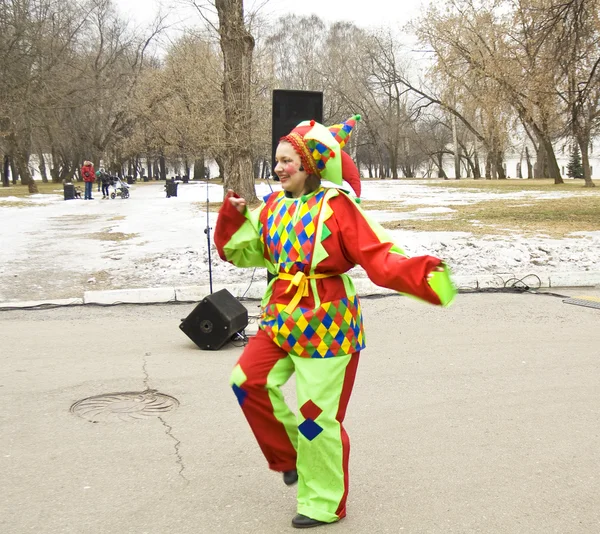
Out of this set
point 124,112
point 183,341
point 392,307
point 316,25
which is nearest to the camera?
point 183,341

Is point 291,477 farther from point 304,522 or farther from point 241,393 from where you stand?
point 241,393

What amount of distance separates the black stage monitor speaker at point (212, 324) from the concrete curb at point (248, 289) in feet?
7.60

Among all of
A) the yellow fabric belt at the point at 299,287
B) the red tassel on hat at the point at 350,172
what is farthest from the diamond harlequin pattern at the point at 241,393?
the red tassel on hat at the point at 350,172

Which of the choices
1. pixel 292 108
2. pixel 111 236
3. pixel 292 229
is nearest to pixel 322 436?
pixel 292 229

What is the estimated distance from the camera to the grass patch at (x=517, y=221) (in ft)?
50.7

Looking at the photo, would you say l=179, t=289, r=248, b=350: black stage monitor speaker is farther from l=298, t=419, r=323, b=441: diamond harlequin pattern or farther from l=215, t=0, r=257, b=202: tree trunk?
l=215, t=0, r=257, b=202: tree trunk

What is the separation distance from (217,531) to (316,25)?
235 ft

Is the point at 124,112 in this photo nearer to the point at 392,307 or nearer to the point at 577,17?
the point at 577,17

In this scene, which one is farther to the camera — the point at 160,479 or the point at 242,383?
the point at 160,479

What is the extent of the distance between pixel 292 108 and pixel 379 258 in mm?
5523

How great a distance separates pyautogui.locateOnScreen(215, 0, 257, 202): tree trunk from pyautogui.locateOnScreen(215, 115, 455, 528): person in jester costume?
17464mm

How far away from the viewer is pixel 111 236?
16.0 meters

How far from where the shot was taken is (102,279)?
10641 millimetres

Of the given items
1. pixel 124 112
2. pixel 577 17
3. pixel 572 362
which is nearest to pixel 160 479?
pixel 572 362
